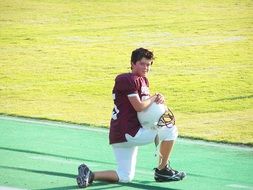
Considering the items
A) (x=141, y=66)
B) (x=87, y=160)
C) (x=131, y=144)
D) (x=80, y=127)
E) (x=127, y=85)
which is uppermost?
(x=141, y=66)

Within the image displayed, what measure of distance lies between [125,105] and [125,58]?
1658cm

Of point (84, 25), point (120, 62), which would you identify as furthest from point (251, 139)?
point (84, 25)

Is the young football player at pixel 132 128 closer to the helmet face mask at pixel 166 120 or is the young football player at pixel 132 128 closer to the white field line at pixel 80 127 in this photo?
the helmet face mask at pixel 166 120

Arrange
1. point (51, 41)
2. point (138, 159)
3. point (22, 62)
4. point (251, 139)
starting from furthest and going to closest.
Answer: point (51, 41)
point (22, 62)
point (251, 139)
point (138, 159)

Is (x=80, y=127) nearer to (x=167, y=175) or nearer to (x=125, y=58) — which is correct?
(x=167, y=175)

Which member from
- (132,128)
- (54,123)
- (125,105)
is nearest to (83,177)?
(132,128)

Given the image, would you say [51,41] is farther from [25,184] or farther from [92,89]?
[25,184]

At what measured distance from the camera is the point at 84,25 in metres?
34.0

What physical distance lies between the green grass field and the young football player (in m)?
3.70

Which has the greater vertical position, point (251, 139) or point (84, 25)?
point (84, 25)

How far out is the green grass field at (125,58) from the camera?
54.9ft

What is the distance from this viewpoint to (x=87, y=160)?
1168cm

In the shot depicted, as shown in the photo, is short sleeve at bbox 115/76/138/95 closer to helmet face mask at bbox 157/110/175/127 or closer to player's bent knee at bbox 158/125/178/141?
helmet face mask at bbox 157/110/175/127

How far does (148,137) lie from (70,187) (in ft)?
3.39
